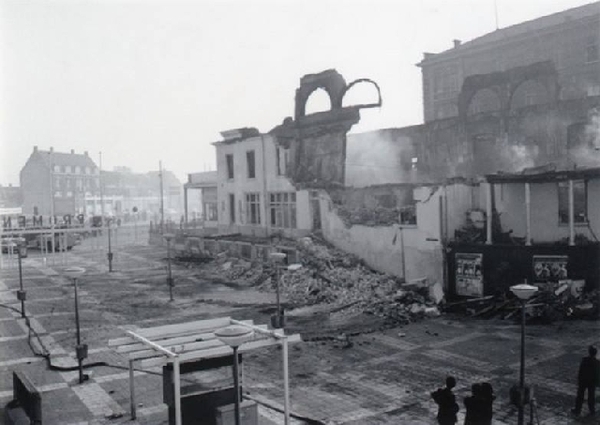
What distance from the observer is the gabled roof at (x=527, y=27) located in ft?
137

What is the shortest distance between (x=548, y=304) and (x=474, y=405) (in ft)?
36.9

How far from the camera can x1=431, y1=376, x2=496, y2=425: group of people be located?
8523mm

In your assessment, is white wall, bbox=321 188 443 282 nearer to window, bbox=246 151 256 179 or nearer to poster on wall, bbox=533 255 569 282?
poster on wall, bbox=533 255 569 282

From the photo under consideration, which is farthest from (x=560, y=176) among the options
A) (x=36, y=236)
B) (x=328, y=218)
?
(x=36, y=236)

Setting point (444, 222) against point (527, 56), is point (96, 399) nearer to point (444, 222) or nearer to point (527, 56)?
point (444, 222)

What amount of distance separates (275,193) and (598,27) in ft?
88.6

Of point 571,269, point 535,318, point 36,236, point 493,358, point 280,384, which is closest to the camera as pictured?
point 280,384

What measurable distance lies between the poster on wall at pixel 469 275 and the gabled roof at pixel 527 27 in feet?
95.7

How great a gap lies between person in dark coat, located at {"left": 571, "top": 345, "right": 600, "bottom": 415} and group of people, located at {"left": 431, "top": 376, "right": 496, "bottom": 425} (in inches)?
111


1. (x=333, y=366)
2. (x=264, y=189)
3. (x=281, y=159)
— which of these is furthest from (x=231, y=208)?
(x=333, y=366)

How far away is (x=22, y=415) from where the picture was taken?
1034cm

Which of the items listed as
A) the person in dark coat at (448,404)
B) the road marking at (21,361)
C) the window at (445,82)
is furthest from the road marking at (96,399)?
the window at (445,82)

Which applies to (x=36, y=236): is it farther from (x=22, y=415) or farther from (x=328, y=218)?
(x=22, y=415)

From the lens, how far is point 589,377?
10.3 meters
